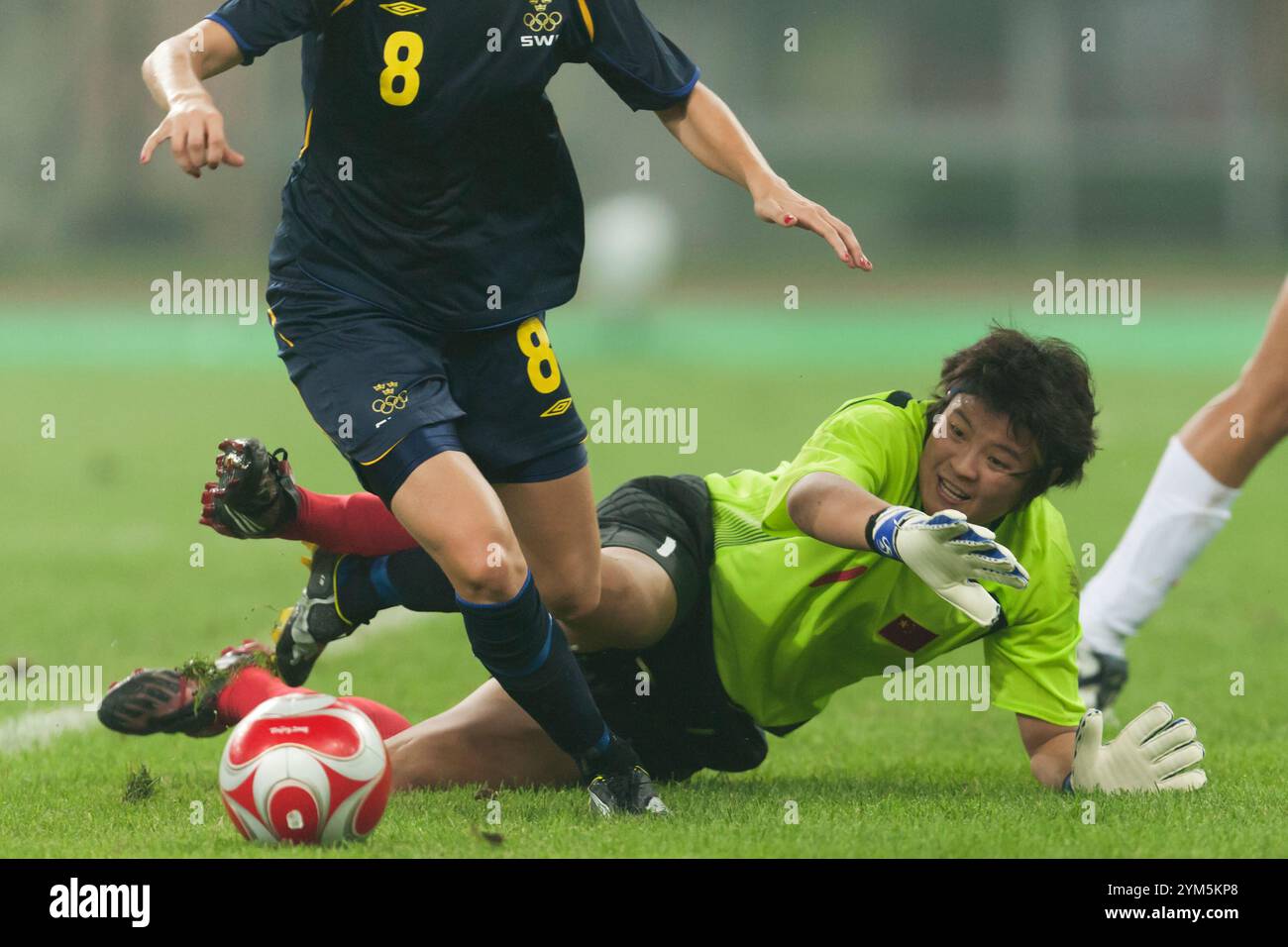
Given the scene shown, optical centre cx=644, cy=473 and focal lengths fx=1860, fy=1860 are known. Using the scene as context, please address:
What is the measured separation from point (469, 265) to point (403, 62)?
0.49 meters

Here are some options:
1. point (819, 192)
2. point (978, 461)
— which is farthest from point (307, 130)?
point (819, 192)

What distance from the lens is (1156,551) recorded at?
221 inches

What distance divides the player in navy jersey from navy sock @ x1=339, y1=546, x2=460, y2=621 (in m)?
0.39

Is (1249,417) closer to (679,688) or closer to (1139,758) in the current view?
(1139,758)

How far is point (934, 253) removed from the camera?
103 feet

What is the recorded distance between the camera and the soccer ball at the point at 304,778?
150 inches

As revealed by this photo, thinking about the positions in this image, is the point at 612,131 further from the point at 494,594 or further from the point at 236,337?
the point at 494,594

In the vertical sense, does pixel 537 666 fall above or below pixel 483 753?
above

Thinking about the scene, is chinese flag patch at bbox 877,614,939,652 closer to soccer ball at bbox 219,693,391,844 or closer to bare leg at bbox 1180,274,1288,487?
soccer ball at bbox 219,693,391,844

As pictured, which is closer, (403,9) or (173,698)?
(403,9)

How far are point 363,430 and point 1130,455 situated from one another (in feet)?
30.5

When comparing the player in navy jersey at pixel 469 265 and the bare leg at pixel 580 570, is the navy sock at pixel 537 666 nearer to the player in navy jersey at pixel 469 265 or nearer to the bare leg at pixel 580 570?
the player in navy jersey at pixel 469 265

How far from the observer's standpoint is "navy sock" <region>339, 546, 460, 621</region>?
16.0ft

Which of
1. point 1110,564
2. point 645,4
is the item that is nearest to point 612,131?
point 645,4
